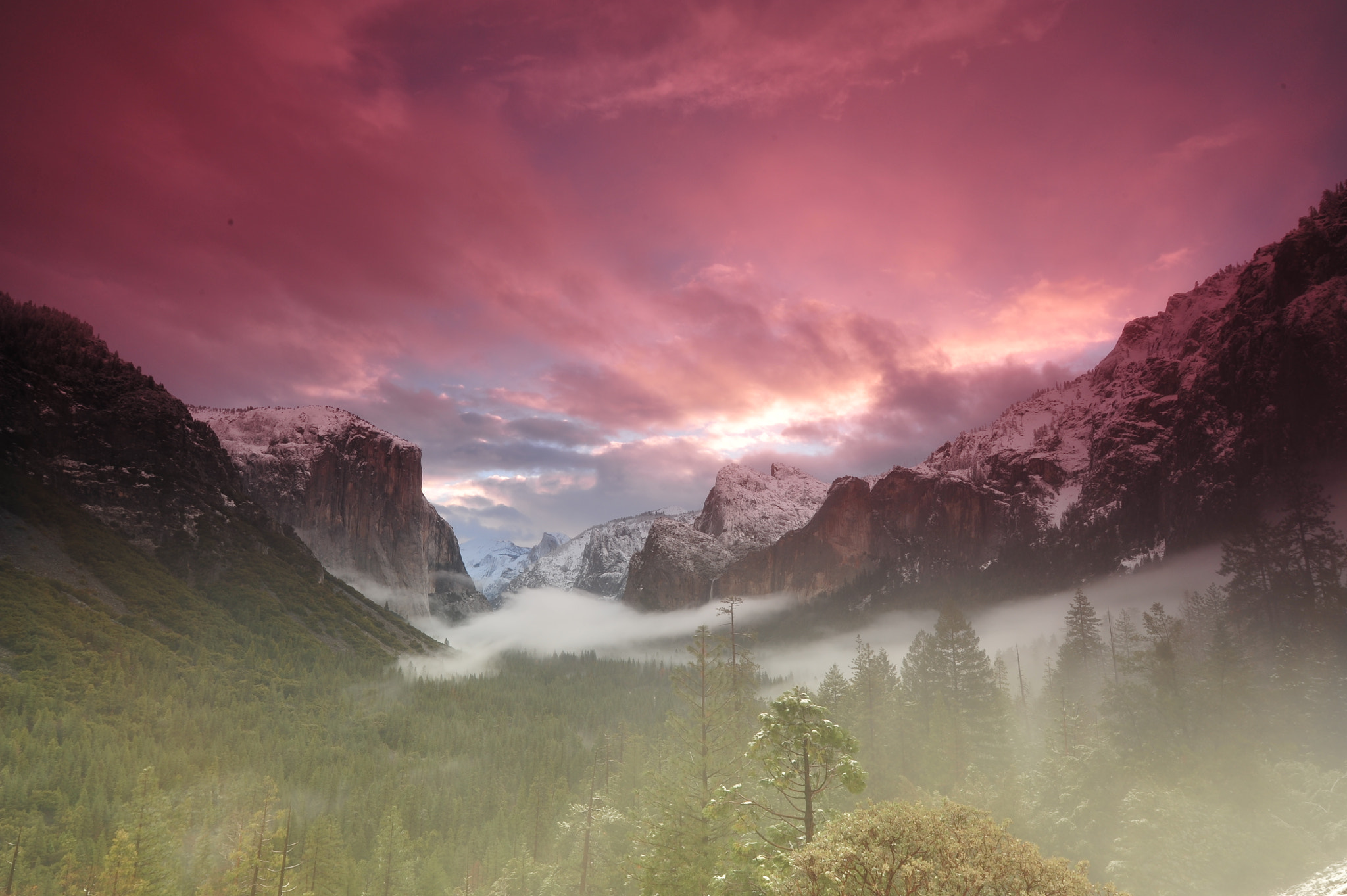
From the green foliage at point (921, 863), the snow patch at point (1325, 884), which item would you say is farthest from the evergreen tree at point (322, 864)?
the snow patch at point (1325, 884)

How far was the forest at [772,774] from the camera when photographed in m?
24.1

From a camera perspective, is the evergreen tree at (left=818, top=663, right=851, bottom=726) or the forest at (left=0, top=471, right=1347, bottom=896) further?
the evergreen tree at (left=818, top=663, right=851, bottom=726)

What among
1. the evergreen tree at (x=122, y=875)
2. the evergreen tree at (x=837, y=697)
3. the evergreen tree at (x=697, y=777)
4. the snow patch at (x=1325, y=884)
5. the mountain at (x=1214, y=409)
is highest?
the mountain at (x=1214, y=409)

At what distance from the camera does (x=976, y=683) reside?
67188mm

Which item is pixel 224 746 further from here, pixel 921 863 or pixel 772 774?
pixel 921 863

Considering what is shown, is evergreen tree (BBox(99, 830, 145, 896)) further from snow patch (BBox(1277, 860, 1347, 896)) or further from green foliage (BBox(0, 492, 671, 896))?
snow patch (BBox(1277, 860, 1347, 896))

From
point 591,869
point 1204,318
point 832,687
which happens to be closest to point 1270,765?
point 832,687

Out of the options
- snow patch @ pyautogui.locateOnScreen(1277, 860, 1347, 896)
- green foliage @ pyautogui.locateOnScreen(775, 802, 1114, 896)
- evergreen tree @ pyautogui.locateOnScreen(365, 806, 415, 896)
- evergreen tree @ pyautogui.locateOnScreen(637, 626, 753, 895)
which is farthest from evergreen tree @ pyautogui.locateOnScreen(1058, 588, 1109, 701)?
evergreen tree @ pyautogui.locateOnScreen(365, 806, 415, 896)

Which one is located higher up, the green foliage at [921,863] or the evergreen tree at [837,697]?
the green foliage at [921,863]

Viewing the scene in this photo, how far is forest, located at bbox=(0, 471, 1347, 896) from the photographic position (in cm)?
2409

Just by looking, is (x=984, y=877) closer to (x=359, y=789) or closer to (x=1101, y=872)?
(x=1101, y=872)

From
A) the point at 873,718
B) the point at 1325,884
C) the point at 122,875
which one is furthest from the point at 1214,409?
the point at 122,875

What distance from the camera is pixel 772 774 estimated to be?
79.9ft

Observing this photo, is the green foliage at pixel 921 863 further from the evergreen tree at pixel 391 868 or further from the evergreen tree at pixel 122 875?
the evergreen tree at pixel 391 868
